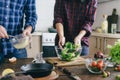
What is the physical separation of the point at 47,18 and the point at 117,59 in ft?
9.45

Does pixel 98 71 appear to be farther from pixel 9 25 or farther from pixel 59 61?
pixel 9 25

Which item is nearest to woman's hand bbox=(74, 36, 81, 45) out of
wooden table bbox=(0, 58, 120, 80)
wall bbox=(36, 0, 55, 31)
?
wooden table bbox=(0, 58, 120, 80)

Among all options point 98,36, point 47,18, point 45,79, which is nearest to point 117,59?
point 45,79

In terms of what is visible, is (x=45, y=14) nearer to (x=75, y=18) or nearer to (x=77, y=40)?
(x=75, y=18)

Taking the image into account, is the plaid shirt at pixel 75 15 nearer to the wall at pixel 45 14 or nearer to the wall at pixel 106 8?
the wall at pixel 106 8

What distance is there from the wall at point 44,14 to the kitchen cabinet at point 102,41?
92 centimetres

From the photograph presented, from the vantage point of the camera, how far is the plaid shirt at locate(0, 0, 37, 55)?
1.92 m

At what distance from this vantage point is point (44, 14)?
4.22 metres

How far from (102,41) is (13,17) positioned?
5.93 ft

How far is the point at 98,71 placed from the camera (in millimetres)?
1509

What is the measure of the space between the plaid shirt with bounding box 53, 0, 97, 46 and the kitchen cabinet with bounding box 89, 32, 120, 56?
1137 millimetres

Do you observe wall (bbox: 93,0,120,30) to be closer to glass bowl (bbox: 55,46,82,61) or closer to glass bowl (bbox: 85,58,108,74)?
glass bowl (bbox: 55,46,82,61)

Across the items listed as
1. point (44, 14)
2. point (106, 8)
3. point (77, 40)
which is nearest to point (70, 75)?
point (77, 40)

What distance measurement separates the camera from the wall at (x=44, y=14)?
418 cm
